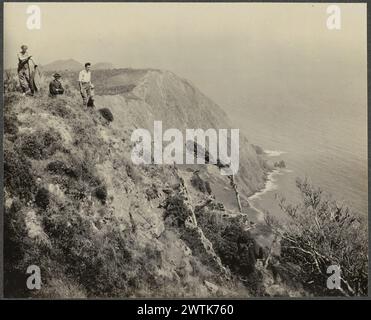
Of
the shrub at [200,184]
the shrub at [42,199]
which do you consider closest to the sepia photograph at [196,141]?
the shrub at [200,184]

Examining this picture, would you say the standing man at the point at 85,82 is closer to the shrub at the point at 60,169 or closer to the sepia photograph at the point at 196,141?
the sepia photograph at the point at 196,141

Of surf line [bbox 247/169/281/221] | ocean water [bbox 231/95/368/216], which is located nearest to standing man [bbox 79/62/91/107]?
ocean water [bbox 231/95/368/216]

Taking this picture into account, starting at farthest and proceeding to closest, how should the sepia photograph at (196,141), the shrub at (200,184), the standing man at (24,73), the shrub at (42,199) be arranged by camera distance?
the shrub at (200,184) → the standing man at (24,73) → the sepia photograph at (196,141) → the shrub at (42,199)

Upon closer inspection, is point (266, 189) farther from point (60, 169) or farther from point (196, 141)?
point (60, 169)

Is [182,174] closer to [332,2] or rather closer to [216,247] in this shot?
[216,247]

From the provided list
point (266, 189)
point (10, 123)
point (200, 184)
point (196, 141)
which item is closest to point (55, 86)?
point (10, 123)
